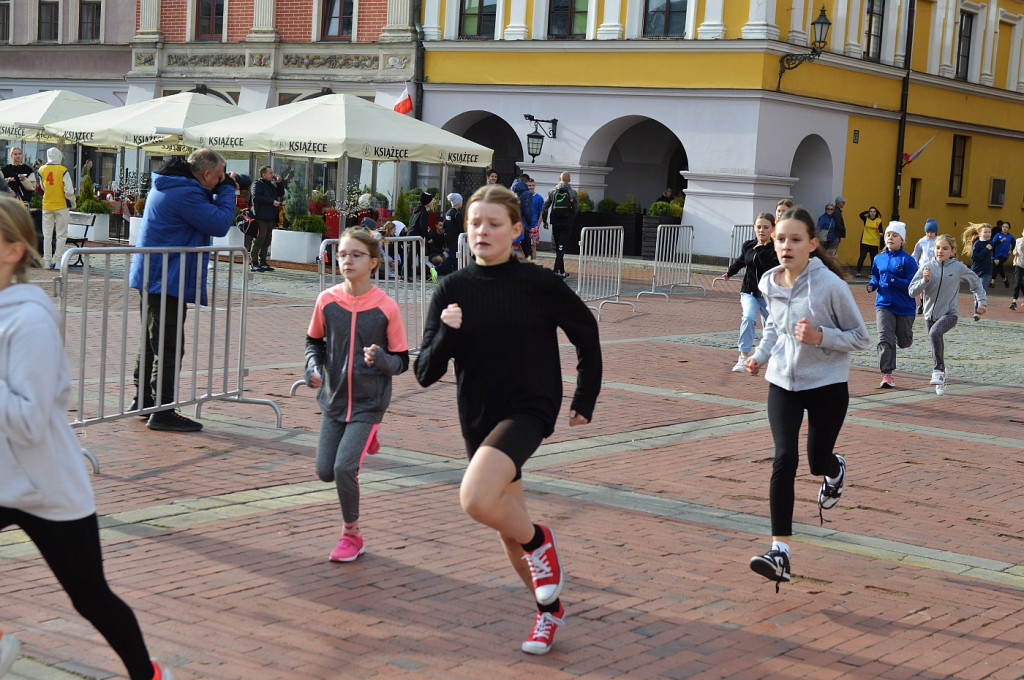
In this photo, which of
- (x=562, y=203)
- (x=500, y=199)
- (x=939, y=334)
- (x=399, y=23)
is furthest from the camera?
(x=399, y=23)

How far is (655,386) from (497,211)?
7411mm

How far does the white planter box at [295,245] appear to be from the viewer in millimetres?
23672

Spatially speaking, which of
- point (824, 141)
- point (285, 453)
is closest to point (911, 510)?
point (285, 453)

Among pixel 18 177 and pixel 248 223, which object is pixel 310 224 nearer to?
pixel 248 223

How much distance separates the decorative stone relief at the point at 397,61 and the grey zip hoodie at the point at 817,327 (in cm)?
2882

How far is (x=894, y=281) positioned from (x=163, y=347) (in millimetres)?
7275

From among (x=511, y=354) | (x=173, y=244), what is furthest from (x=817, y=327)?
(x=173, y=244)

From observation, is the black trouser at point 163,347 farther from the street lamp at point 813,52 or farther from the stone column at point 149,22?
the stone column at point 149,22

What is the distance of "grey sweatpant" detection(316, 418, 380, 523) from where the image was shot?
19.6 ft

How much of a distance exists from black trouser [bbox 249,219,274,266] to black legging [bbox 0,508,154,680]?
19046mm

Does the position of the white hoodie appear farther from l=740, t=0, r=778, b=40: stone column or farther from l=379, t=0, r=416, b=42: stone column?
l=379, t=0, r=416, b=42: stone column

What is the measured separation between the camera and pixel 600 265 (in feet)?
62.6

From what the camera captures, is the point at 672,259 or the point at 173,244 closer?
the point at 173,244

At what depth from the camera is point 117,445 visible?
827 centimetres
